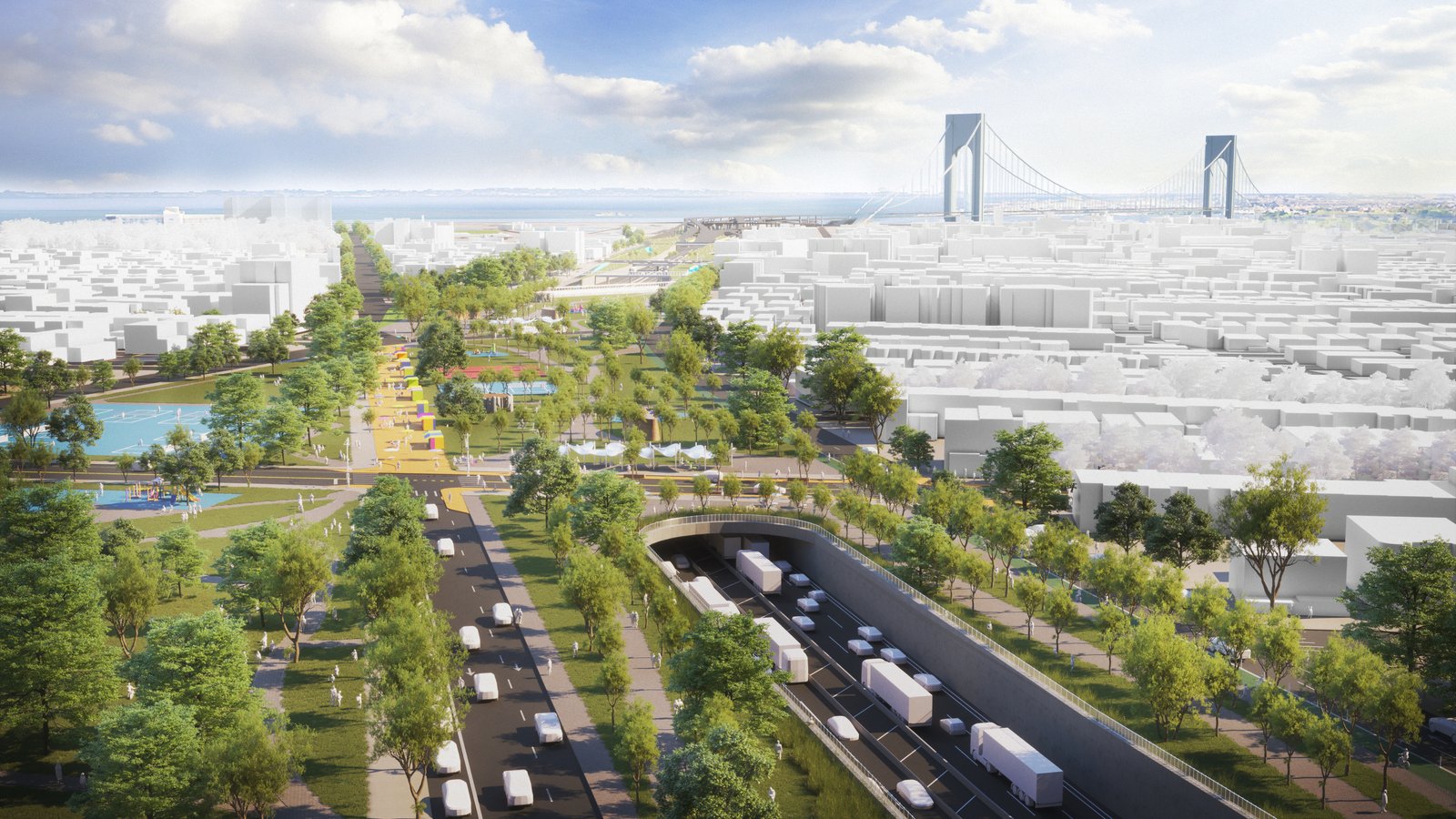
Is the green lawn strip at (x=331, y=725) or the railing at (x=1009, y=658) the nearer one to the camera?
the railing at (x=1009, y=658)

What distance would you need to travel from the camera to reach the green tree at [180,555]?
31.3m

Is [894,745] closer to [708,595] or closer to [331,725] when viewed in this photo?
[708,595]

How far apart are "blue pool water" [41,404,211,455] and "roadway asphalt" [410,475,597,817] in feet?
83.1

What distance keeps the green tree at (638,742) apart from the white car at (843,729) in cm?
606

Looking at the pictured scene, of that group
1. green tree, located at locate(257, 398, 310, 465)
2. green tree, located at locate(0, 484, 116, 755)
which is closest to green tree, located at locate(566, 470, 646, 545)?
green tree, located at locate(0, 484, 116, 755)

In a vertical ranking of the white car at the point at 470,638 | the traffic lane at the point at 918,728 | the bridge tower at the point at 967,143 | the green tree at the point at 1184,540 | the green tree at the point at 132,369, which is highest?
the bridge tower at the point at 967,143

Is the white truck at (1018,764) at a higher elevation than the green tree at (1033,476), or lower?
lower

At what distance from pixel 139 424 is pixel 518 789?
1760 inches

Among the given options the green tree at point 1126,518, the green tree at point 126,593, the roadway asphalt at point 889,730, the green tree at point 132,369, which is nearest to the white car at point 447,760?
the roadway asphalt at point 889,730

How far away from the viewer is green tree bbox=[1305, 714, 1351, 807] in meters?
A: 21.0

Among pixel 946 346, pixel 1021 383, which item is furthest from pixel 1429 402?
pixel 946 346

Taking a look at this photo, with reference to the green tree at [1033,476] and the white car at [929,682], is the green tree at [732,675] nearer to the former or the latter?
the white car at [929,682]

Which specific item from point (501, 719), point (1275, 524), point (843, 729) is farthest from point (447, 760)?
point (1275, 524)

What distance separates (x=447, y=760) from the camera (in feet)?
76.0
